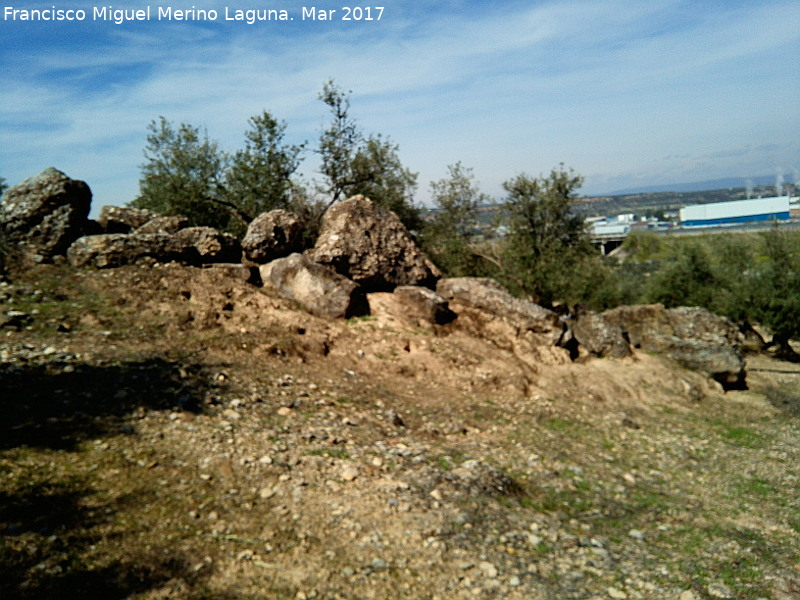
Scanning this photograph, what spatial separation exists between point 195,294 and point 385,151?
11.9 meters

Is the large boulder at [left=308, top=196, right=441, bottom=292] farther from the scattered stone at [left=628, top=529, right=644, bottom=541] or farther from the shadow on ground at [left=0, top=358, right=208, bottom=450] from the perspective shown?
the scattered stone at [left=628, top=529, right=644, bottom=541]

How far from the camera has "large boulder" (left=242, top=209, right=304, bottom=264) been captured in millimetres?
15414

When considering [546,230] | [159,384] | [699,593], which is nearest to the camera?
[699,593]

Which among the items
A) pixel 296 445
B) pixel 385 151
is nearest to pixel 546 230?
pixel 385 151

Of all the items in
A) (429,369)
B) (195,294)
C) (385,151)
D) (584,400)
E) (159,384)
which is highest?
(385,151)

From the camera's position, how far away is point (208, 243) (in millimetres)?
15305

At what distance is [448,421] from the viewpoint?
33.7ft

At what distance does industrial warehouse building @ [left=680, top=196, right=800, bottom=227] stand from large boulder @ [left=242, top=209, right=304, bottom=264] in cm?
6069

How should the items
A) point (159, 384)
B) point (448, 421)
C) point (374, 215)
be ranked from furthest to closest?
1. point (374, 215)
2. point (448, 421)
3. point (159, 384)

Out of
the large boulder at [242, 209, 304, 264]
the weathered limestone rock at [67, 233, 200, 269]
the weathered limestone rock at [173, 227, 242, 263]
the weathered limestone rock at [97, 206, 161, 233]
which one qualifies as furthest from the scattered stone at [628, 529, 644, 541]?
the weathered limestone rock at [97, 206, 161, 233]

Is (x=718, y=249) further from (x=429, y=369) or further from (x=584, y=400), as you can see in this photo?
(x=429, y=369)

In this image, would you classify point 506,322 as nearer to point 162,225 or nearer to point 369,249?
point 369,249

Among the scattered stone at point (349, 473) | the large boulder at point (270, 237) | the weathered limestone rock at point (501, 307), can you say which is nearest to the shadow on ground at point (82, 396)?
the scattered stone at point (349, 473)

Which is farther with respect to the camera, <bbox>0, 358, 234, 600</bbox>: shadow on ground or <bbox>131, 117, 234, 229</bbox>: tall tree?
<bbox>131, 117, 234, 229</bbox>: tall tree
